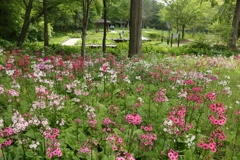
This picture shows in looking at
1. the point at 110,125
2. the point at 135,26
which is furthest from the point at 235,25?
the point at 110,125

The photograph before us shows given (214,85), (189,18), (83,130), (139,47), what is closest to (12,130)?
(83,130)

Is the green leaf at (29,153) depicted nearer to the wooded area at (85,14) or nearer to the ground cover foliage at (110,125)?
the ground cover foliage at (110,125)

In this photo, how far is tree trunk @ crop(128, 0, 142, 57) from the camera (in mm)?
9906

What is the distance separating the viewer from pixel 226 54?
635 inches

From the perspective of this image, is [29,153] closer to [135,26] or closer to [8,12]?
[135,26]

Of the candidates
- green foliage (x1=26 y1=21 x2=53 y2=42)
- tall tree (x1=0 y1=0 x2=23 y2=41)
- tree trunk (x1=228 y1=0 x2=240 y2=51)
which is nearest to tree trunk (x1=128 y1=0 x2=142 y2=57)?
tall tree (x1=0 y1=0 x2=23 y2=41)

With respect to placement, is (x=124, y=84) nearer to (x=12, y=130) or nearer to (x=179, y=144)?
(x=179, y=144)

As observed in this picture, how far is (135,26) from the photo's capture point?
10.2m

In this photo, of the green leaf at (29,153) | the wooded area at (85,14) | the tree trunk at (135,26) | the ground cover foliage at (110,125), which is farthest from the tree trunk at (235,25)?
the green leaf at (29,153)

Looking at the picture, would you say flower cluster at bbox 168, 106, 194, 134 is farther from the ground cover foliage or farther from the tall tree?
the tall tree

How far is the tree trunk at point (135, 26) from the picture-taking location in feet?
32.5

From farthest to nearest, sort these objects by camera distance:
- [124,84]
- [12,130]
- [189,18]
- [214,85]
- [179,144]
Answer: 1. [189,18]
2. [214,85]
3. [124,84]
4. [179,144]
5. [12,130]

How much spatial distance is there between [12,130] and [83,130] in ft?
4.64

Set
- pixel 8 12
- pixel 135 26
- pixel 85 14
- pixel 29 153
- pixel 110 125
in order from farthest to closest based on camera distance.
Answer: pixel 8 12 → pixel 135 26 → pixel 85 14 → pixel 110 125 → pixel 29 153
